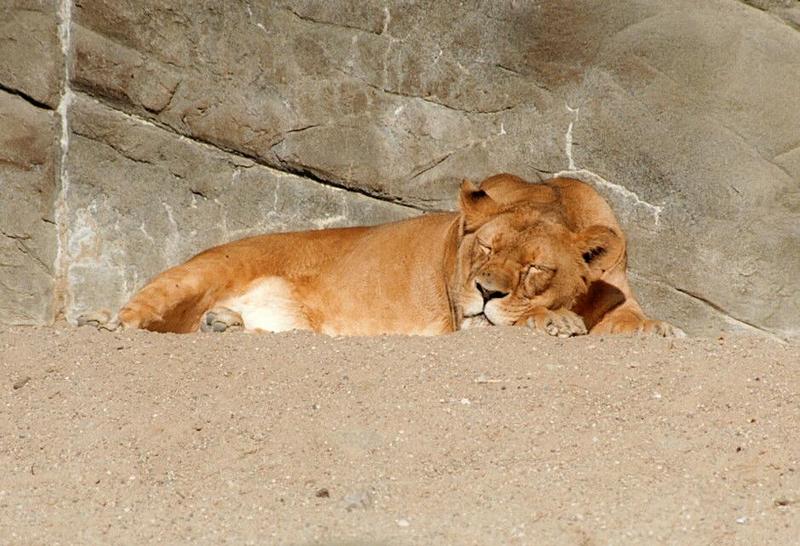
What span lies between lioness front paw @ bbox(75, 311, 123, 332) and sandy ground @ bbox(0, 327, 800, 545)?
53cm

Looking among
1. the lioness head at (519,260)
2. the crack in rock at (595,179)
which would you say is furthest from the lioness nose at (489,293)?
the crack in rock at (595,179)

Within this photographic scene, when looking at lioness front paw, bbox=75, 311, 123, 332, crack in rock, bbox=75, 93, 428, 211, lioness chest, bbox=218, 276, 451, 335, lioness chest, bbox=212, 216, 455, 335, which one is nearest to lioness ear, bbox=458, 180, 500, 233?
lioness chest, bbox=212, 216, 455, 335

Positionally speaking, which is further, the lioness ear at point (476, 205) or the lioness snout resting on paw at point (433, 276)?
the lioness ear at point (476, 205)

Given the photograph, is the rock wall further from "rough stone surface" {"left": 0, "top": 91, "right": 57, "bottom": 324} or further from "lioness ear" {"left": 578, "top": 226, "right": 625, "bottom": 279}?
"lioness ear" {"left": 578, "top": 226, "right": 625, "bottom": 279}

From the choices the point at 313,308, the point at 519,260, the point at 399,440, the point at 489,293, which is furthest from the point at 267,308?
the point at 399,440

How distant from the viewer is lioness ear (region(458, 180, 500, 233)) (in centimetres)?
731

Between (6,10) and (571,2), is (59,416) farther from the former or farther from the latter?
(571,2)

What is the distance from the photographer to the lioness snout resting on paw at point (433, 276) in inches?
278

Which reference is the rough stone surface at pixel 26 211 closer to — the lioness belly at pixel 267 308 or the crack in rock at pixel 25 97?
the crack in rock at pixel 25 97

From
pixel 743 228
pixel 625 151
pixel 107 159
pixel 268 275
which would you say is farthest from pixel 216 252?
pixel 743 228

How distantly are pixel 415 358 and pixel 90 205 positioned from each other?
2.88 meters

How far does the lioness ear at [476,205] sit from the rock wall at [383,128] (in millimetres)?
1010

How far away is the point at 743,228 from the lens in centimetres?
809

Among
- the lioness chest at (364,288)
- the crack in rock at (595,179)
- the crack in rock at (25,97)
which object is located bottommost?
the lioness chest at (364,288)
